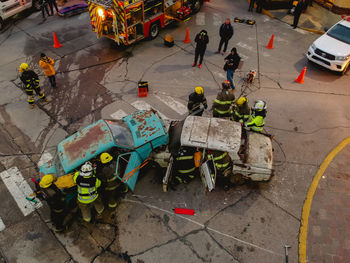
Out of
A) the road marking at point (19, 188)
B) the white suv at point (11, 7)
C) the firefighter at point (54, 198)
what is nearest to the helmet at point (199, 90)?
the firefighter at point (54, 198)

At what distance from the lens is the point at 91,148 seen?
5.82 m

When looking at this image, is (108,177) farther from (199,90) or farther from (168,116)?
(168,116)

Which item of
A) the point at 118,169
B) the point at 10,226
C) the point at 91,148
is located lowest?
the point at 10,226

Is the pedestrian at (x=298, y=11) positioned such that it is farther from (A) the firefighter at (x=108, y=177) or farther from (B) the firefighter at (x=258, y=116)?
(A) the firefighter at (x=108, y=177)

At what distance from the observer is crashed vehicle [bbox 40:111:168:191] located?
5.79 m

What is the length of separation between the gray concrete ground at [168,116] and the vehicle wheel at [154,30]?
369 mm

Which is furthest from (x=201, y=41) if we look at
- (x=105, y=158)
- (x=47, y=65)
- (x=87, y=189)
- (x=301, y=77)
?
(x=87, y=189)

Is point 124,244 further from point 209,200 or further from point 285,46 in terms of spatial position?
point 285,46

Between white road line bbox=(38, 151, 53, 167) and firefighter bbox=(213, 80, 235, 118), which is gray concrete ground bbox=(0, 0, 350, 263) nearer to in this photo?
white road line bbox=(38, 151, 53, 167)

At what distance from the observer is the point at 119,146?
595cm

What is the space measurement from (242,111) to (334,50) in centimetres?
607

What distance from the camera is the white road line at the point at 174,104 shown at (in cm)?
893

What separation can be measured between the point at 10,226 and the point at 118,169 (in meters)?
2.68

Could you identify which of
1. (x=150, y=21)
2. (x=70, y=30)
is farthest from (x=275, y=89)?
(x=70, y=30)
